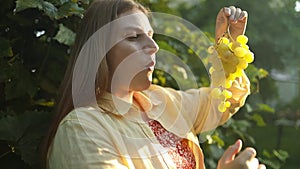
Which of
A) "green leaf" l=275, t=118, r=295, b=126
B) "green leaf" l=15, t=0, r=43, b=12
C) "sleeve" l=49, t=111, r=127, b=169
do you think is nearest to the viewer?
"sleeve" l=49, t=111, r=127, b=169

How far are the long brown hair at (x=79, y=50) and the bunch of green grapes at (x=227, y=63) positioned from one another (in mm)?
190

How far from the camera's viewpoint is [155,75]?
4.94ft

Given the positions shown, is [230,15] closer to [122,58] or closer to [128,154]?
[122,58]

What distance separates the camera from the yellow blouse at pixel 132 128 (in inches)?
37.0

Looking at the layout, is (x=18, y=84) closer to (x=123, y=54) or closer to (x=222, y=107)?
(x=123, y=54)

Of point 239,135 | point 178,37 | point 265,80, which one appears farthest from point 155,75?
point 265,80

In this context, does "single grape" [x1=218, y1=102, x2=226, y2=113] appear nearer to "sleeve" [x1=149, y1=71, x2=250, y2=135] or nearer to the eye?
"sleeve" [x1=149, y1=71, x2=250, y2=135]

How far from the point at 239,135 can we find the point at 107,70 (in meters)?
0.73

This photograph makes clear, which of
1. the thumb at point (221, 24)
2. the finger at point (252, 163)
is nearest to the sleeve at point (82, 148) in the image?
the finger at point (252, 163)

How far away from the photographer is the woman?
953 millimetres

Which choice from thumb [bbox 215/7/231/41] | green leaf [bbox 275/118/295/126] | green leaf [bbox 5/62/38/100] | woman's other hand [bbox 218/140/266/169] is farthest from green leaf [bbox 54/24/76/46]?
green leaf [bbox 275/118/295/126]

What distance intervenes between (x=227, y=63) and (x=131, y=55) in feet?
0.60

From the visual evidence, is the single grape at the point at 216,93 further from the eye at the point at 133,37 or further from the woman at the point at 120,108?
the eye at the point at 133,37

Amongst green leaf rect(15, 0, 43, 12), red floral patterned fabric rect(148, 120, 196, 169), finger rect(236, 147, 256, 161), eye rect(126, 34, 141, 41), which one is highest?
green leaf rect(15, 0, 43, 12)
